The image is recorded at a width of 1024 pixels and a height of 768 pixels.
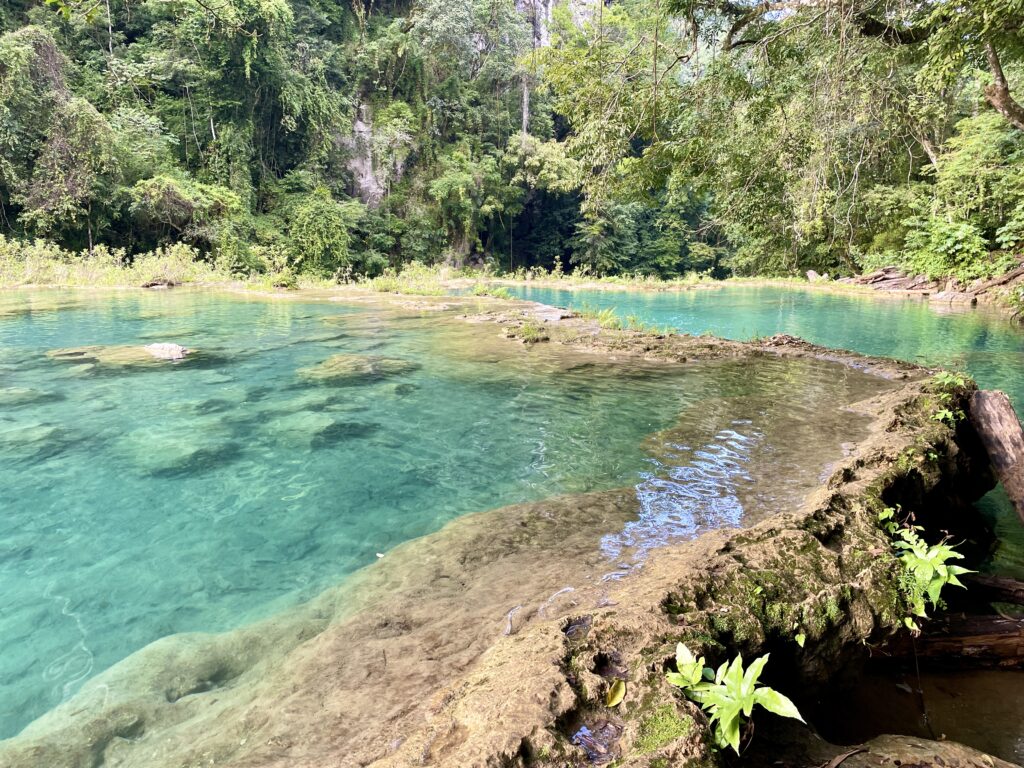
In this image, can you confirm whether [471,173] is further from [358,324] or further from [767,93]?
[767,93]

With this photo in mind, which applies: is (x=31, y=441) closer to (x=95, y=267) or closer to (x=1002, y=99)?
(x=1002, y=99)

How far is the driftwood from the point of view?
393 cm

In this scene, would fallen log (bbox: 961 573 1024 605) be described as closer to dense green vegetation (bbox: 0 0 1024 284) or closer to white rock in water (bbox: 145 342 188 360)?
dense green vegetation (bbox: 0 0 1024 284)

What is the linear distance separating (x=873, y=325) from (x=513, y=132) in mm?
30357

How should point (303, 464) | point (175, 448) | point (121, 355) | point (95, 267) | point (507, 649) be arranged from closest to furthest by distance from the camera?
point (507, 649) → point (303, 464) → point (175, 448) → point (121, 355) → point (95, 267)

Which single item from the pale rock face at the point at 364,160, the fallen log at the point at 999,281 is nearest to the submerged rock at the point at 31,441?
the fallen log at the point at 999,281

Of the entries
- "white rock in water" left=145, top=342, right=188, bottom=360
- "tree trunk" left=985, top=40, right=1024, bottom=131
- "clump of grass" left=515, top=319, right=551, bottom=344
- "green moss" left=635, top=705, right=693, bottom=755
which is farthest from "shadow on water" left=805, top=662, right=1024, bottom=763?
"white rock in water" left=145, top=342, right=188, bottom=360

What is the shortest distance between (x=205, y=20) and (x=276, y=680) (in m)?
31.8

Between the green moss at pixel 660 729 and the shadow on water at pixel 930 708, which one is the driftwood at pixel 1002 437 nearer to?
the shadow on water at pixel 930 708

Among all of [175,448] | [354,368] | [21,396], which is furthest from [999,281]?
[21,396]

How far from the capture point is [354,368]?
8.88 m

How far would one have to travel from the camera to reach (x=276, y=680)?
245cm

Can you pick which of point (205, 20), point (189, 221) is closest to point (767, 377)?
point (189, 221)

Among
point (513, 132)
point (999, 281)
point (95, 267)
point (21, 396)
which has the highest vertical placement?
point (513, 132)
